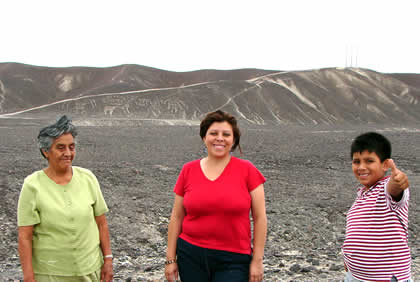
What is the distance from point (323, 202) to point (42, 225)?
29.9 ft

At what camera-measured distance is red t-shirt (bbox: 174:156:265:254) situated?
2.88 metres

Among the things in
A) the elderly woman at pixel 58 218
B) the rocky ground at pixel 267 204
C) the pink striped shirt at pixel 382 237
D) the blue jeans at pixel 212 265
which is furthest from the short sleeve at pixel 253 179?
the rocky ground at pixel 267 204

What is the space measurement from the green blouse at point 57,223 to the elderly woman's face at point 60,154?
101mm

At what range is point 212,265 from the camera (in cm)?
296

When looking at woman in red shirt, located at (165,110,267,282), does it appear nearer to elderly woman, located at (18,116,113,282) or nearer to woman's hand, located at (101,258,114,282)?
woman's hand, located at (101,258,114,282)

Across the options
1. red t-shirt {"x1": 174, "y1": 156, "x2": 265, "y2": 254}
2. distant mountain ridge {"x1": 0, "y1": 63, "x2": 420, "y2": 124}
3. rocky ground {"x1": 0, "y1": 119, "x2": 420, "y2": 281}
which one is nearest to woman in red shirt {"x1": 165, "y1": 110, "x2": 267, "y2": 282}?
red t-shirt {"x1": 174, "y1": 156, "x2": 265, "y2": 254}

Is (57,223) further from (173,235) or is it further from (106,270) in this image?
(173,235)

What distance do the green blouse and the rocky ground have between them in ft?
9.47

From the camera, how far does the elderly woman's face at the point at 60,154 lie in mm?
2955

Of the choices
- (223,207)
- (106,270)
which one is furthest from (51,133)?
(223,207)

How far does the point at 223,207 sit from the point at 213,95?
57.3 m

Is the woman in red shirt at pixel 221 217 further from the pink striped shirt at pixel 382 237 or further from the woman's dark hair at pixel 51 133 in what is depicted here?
the woman's dark hair at pixel 51 133

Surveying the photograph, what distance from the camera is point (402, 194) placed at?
2715mm

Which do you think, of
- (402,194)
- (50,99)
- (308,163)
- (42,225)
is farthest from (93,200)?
(50,99)
